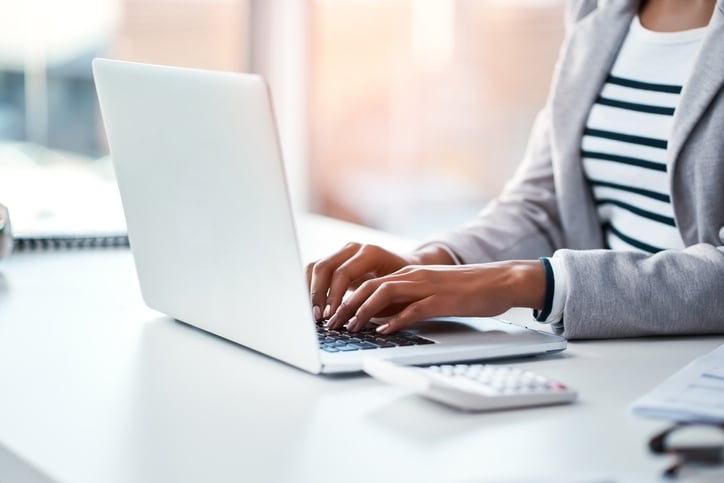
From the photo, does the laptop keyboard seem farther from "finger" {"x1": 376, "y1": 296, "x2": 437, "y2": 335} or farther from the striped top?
the striped top

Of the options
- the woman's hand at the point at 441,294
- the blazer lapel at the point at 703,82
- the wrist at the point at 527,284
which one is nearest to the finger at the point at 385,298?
the woman's hand at the point at 441,294

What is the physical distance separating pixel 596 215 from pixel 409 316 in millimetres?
613

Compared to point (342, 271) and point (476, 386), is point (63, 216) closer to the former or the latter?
point (342, 271)

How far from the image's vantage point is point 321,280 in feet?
3.67

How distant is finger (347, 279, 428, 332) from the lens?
1008 mm

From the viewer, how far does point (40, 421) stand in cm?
83

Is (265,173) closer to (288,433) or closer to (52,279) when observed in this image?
(288,433)

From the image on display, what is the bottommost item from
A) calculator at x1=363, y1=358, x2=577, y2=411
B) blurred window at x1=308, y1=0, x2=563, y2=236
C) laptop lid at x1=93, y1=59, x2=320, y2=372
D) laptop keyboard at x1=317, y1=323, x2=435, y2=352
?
blurred window at x1=308, y1=0, x2=563, y2=236

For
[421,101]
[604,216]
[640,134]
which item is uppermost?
[640,134]

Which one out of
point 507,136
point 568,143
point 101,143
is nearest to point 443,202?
point 507,136

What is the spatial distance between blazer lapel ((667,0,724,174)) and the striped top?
0.10 metres

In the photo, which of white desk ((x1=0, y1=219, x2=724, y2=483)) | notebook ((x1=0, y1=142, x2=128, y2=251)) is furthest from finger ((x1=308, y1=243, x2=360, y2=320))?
notebook ((x1=0, y1=142, x2=128, y2=251))

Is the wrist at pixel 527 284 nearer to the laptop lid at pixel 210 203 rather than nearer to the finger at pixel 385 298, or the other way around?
the finger at pixel 385 298

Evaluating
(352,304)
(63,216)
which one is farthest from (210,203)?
(63,216)
